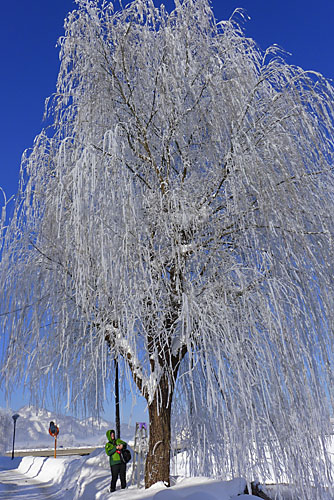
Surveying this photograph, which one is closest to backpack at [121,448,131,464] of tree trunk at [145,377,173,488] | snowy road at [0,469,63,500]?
tree trunk at [145,377,173,488]

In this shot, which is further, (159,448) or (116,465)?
(116,465)

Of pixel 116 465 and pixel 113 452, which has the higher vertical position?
pixel 113 452

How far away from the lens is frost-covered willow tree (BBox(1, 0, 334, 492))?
5.10 m

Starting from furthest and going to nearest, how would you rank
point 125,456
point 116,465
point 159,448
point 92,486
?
point 92,486 < point 125,456 < point 116,465 < point 159,448

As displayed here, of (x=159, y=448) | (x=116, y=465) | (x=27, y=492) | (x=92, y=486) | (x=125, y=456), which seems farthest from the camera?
(x=27, y=492)

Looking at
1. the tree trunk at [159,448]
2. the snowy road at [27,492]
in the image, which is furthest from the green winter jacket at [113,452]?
the snowy road at [27,492]

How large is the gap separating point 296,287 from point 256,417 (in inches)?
63.6

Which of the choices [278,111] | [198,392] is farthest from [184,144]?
[198,392]

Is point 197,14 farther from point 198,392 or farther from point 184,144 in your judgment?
point 198,392

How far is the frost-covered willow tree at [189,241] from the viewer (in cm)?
510

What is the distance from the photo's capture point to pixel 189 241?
20.4 ft

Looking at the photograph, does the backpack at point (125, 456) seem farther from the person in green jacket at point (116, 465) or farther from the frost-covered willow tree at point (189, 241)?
the frost-covered willow tree at point (189, 241)

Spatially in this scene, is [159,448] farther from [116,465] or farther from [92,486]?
[92,486]

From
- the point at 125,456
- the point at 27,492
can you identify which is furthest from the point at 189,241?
the point at 27,492
